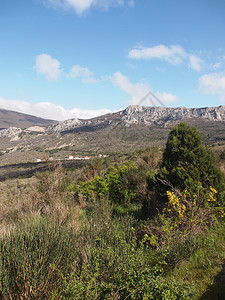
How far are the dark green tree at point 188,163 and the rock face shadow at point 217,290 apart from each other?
1.98 metres

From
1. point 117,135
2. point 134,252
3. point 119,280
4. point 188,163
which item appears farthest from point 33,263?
point 117,135

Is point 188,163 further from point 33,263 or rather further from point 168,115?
point 168,115

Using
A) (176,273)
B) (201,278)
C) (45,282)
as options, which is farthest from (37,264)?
(201,278)

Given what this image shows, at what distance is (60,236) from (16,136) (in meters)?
132

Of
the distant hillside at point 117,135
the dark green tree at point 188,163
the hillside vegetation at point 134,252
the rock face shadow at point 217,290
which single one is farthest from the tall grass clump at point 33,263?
the distant hillside at point 117,135

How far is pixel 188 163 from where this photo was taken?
4555mm

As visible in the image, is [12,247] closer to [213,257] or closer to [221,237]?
[213,257]

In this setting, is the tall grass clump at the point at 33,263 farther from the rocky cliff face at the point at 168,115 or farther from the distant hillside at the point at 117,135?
the rocky cliff face at the point at 168,115

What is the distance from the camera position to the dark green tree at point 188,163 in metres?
4.38

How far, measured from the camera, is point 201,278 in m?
2.57

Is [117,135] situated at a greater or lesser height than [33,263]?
greater

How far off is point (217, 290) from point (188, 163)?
2764 mm

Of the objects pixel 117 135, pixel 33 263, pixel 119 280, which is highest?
pixel 117 135

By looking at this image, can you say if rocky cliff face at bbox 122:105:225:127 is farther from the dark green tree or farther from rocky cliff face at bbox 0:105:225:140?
the dark green tree
